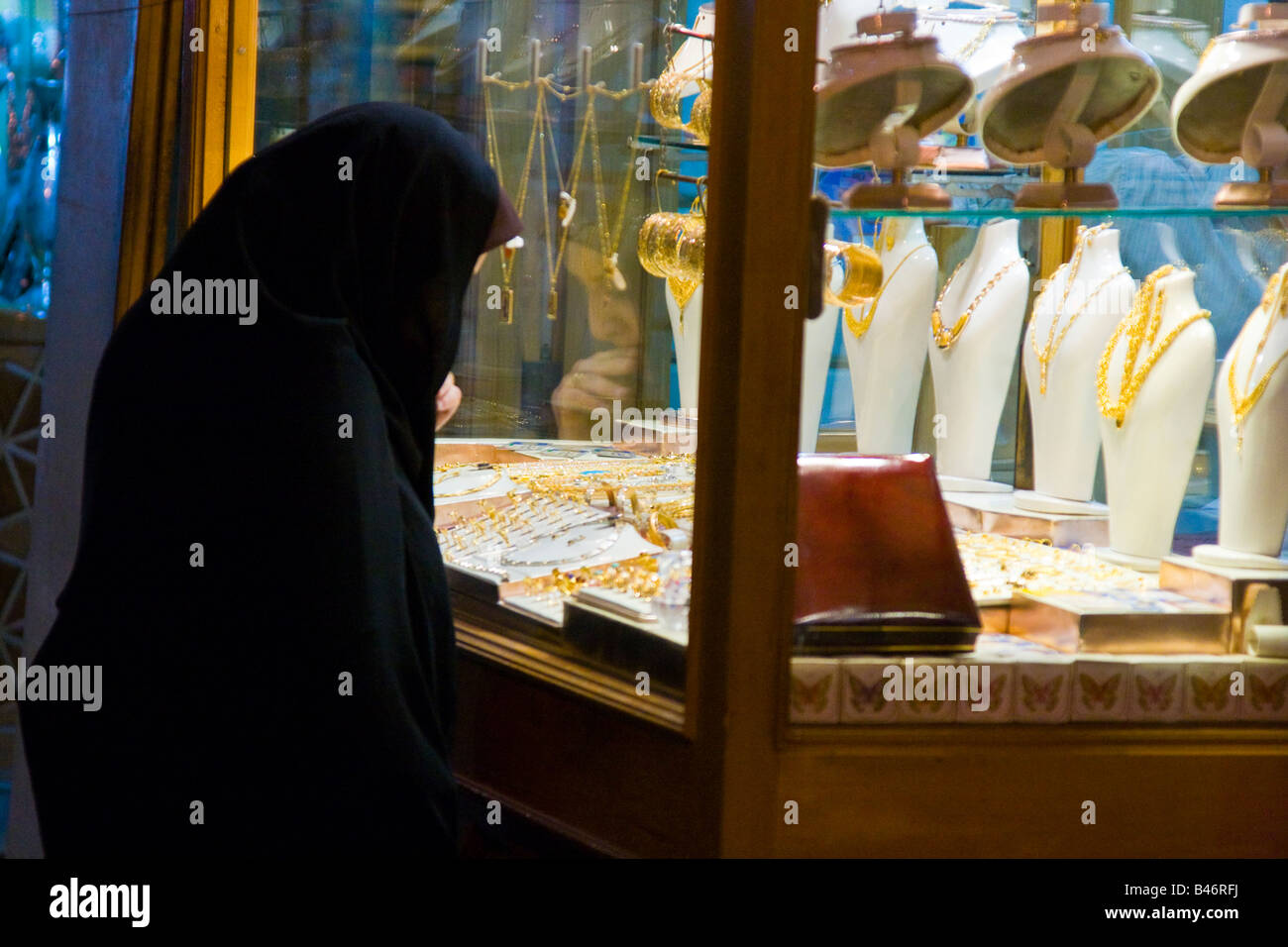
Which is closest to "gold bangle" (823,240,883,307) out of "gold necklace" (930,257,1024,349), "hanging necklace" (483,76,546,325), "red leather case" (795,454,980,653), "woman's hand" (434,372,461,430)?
"gold necklace" (930,257,1024,349)

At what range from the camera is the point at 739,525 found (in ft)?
5.13

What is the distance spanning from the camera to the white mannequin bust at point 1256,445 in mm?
1786

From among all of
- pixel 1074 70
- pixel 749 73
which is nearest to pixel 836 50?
pixel 749 73

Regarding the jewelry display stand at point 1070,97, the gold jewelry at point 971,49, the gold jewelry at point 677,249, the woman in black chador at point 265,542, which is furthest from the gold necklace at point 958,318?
the woman in black chador at point 265,542

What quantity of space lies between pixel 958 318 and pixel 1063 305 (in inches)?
6.5

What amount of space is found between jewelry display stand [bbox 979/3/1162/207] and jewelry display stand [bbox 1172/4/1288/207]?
6 cm

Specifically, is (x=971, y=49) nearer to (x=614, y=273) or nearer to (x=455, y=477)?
(x=614, y=273)

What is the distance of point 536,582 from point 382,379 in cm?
44

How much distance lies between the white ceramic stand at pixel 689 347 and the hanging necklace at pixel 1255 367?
2.53 feet

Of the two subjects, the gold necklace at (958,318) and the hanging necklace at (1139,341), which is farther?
the gold necklace at (958,318)

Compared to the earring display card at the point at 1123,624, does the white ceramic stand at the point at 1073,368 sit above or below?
above

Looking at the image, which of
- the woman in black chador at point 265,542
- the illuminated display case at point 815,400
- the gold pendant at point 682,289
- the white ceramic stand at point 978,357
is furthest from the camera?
the white ceramic stand at point 978,357

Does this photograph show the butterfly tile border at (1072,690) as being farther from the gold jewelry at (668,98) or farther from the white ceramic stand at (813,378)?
the gold jewelry at (668,98)

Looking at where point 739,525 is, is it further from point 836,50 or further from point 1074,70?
point 1074,70
